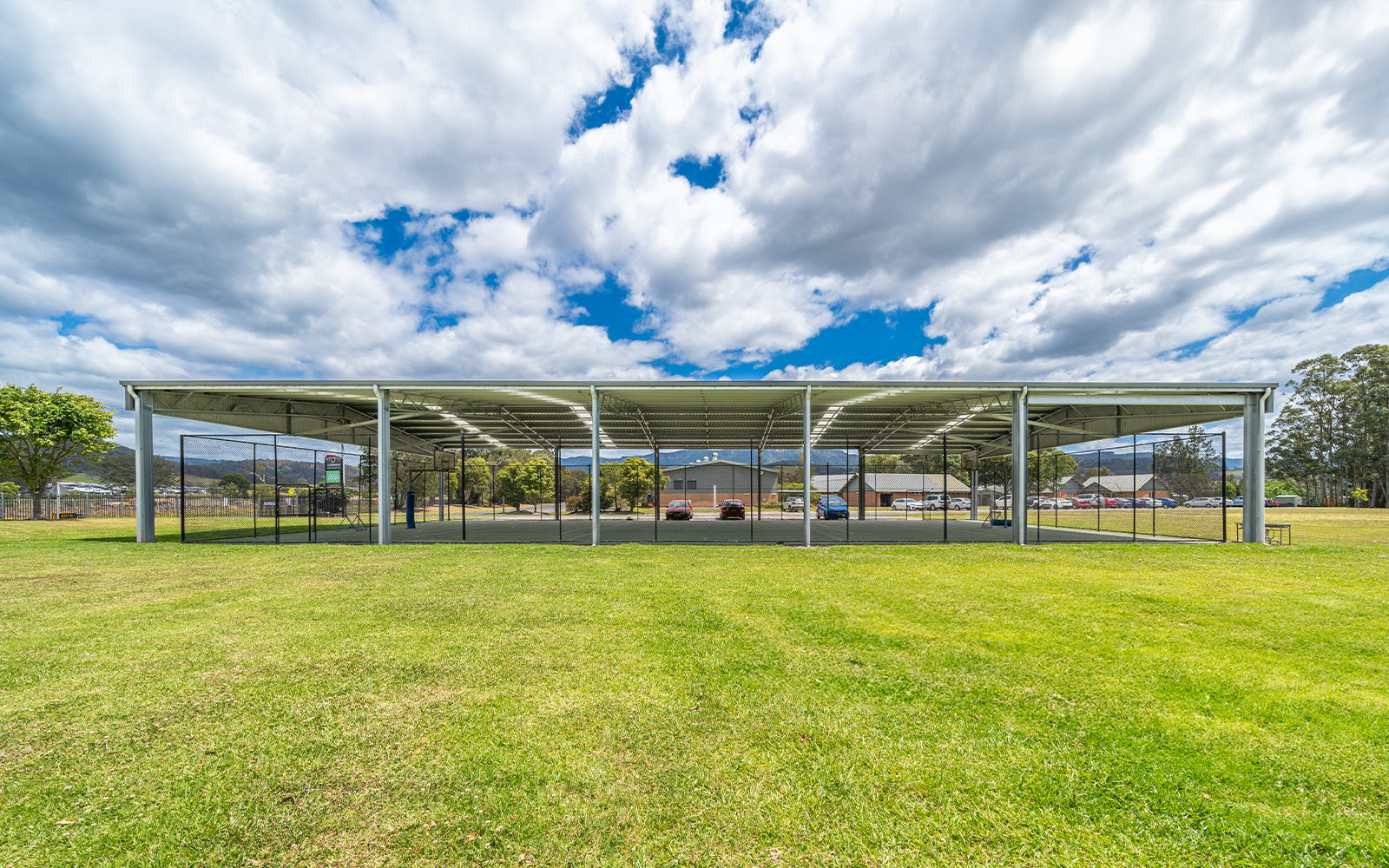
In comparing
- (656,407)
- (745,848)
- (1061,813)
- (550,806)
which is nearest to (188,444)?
(656,407)

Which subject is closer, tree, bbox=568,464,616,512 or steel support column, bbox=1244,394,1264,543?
steel support column, bbox=1244,394,1264,543

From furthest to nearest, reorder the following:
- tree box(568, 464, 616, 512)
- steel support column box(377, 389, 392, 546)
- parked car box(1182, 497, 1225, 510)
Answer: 1. tree box(568, 464, 616, 512)
2. parked car box(1182, 497, 1225, 510)
3. steel support column box(377, 389, 392, 546)

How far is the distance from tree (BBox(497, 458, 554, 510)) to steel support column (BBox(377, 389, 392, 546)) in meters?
32.0

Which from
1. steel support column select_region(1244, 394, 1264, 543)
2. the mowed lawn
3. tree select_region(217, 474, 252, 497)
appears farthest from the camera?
tree select_region(217, 474, 252, 497)

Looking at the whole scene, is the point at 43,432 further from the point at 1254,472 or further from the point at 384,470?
the point at 1254,472

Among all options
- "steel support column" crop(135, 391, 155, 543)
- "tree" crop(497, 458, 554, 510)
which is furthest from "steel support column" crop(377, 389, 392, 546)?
"tree" crop(497, 458, 554, 510)

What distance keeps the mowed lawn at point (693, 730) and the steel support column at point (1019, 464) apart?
7.69 m

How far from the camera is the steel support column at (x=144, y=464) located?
16.6 meters

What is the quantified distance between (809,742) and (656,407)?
19.1 meters

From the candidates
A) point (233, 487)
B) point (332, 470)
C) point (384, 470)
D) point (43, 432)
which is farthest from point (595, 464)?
point (43, 432)

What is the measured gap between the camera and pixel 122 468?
46969mm

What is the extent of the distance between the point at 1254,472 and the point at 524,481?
152 ft

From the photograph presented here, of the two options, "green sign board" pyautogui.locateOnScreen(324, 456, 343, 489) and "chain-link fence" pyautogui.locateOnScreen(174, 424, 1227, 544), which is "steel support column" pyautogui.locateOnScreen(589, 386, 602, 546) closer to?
"chain-link fence" pyautogui.locateOnScreen(174, 424, 1227, 544)

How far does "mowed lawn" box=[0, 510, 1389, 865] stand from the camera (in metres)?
2.95
